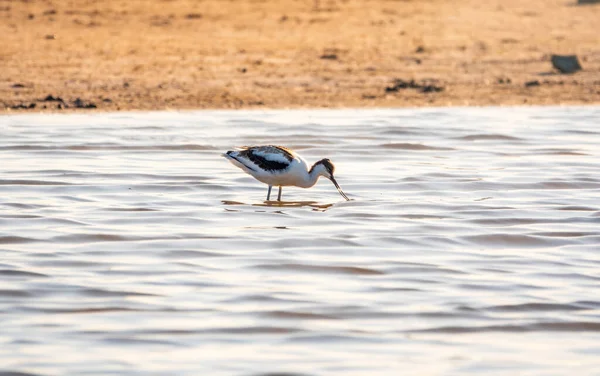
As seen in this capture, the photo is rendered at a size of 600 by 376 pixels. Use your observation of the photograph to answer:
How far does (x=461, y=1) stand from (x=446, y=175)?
14121 mm

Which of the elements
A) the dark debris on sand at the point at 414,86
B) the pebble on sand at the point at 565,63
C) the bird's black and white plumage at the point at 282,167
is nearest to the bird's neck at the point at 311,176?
the bird's black and white plumage at the point at 282,167

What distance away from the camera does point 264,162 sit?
12000 mm

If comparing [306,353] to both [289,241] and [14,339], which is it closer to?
[14,339]

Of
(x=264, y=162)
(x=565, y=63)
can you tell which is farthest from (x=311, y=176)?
(x=565, y=63)

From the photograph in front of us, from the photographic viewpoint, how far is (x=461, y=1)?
1067 inches

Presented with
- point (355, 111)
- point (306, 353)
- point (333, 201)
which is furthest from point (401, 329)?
point (355, 111)

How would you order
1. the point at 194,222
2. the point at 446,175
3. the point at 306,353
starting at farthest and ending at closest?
the point at 446,175
the point at 194,222
the point at 306,353

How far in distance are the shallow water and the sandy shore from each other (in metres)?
2.07

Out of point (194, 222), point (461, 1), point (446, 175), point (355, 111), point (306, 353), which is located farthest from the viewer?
point (461, 1)

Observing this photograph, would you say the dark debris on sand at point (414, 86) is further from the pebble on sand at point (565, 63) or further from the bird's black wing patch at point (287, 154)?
the bird's black wing patch at point (287, 154)

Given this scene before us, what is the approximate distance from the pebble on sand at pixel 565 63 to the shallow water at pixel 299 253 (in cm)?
441

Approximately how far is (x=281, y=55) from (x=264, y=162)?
9197 mm

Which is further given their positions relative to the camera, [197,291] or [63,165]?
[63,165]

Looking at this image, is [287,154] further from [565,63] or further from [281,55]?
[565,63]
